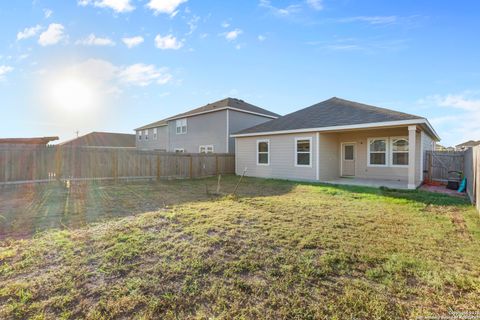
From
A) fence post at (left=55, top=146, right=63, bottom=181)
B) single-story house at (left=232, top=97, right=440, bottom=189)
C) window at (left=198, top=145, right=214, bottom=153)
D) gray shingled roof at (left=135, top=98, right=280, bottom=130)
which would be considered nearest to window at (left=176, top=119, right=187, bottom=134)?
gray shingled roof at (left=135, top=98, right=280, bottom=130)

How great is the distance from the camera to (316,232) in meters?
4.24

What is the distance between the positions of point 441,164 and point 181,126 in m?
18.6

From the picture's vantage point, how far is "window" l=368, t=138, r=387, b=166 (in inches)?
467

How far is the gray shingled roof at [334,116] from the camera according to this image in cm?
1004

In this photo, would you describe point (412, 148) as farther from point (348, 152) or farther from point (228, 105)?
point (228, 105)

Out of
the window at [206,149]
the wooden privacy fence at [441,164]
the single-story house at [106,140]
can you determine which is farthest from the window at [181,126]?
the wooden privacy fence at [441,164]

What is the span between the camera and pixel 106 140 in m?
32.8

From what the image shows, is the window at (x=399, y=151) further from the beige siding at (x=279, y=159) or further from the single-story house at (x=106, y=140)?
the single-story house at (x=106, y=140)

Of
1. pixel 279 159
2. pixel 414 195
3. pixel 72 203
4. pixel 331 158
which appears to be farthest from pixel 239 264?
pixel 331 158

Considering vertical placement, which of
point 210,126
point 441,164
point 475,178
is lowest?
point 475,178

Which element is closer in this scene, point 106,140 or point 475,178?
point 475,178

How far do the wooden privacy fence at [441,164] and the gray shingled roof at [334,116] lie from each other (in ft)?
13.7

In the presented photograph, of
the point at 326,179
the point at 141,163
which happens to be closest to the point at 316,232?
the point at 326,179

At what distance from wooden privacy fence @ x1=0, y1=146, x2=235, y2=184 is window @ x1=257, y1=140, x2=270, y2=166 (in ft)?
10.4
